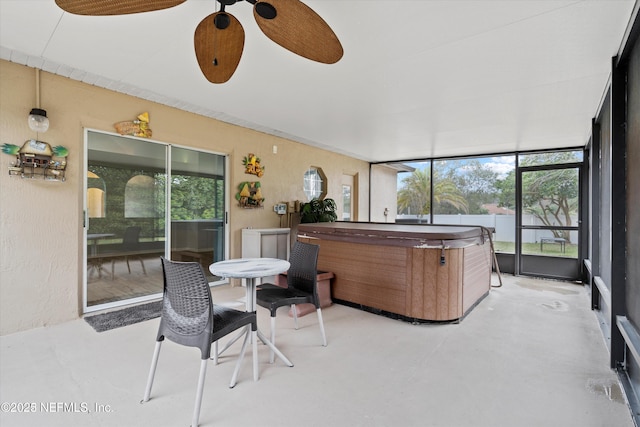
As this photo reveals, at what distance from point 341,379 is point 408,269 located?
1.52 metres

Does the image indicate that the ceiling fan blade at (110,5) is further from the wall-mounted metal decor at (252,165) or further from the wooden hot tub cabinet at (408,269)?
the wall-mounted metal decor at (252,165)

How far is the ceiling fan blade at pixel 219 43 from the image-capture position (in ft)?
5.46

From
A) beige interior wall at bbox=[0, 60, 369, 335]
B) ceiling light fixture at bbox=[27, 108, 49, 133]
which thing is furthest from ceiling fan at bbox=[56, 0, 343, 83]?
beige interior wall at bbox=[0, 60, 369, 335]

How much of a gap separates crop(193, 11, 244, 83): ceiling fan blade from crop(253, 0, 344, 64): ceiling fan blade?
0.19 m

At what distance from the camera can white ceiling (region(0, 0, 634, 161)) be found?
2123mm

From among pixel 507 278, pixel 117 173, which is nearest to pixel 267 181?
pixel 117 173

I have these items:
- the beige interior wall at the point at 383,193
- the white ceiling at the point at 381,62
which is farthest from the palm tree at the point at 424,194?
the white ceiling at the point at 381,62

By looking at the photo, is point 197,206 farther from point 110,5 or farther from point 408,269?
point 110,5

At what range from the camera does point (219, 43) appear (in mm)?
1825

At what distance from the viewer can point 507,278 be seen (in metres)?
5.66

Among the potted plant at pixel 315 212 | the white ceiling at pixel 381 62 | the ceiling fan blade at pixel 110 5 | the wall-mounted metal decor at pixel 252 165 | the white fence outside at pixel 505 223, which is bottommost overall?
the white fence outside at pixel 505 223

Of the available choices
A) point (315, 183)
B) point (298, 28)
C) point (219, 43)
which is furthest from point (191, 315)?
point (315, 183)

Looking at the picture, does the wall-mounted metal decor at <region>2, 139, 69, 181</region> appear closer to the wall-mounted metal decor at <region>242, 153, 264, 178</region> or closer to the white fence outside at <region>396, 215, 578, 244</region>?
the wall-mounted metal decor at <region>242, 153, 264, 178</region>

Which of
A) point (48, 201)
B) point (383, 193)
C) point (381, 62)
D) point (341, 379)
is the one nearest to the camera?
point (341, 379)
